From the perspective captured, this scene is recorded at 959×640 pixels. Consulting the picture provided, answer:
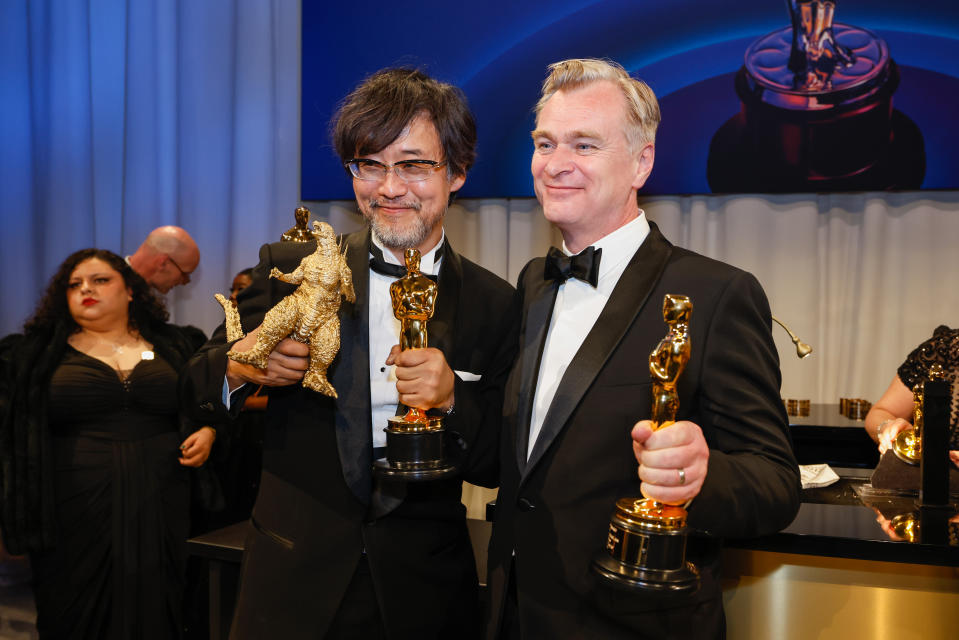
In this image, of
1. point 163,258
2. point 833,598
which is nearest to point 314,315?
point 833,598

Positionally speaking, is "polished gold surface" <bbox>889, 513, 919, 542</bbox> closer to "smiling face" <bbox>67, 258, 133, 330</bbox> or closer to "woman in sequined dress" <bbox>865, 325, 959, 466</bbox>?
"woman in sequined dress" <bbox>865, 325, 959, 466</bbox>

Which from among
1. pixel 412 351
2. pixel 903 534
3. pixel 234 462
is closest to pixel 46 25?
pixel 234 462

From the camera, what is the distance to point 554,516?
5.44 ft

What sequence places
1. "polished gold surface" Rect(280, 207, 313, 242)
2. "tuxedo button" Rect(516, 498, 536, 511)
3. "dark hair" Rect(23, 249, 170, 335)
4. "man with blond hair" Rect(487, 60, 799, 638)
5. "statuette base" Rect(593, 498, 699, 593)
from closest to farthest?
"statuette base" Rect(593, 498, 699, 593) → "man with blond hair" Rect(487, 60, 799, 638) → "tuxedo button" Rect(516, 498, 536, 511) → "polished gold surface" Rect(280, 207, 313, 242) → "dark hair" Rect(23, 249, 170, 335)

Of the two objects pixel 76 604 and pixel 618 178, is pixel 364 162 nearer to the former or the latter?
pixel 618 178

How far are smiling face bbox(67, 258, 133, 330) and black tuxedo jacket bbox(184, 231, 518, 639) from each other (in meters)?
2.30

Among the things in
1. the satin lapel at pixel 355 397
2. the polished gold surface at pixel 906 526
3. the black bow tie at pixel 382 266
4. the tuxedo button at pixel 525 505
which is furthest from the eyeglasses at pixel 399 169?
the polished gold surface at pixel 906 526

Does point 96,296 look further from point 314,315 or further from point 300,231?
point 314,315

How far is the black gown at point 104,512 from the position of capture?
3.92 metres

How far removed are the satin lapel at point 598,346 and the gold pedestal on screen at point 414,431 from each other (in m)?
0.22

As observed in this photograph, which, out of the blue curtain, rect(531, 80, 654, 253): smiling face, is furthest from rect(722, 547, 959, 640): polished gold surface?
the blue curtain

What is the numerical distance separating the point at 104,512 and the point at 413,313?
9.98ft

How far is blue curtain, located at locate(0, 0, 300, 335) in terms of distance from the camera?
5.80 metres

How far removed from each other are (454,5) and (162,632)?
427 centimetres
